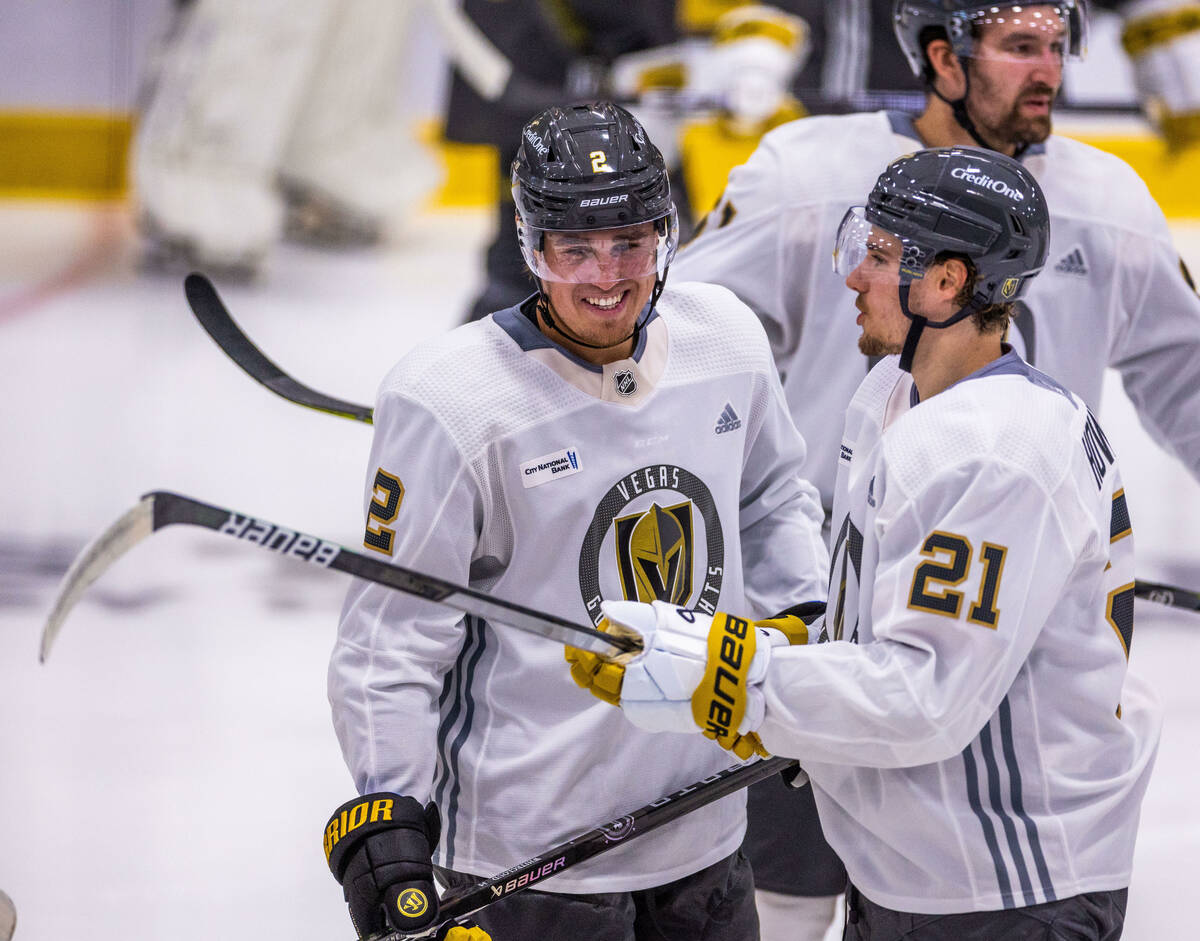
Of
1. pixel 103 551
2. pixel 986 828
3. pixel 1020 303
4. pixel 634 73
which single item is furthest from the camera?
pixel 634 73

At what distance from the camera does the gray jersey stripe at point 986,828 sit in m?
1.41

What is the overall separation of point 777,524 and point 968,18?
73 centimetres

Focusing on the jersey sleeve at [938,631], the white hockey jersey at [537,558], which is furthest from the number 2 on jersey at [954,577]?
the white hockey jersey at [537,558]

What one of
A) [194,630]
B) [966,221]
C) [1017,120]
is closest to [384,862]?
[966,221]

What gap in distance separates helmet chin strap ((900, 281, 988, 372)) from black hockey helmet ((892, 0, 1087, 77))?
0.72 meters

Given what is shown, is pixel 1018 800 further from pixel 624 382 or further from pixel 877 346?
pixel 624 382

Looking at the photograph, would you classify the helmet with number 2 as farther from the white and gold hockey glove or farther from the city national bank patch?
the white and gold hockey glove

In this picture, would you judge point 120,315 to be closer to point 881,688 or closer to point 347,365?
point 347,365

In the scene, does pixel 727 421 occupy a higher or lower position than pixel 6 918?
higher

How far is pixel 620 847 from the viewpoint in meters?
1.62

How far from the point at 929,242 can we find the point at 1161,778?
177 cm

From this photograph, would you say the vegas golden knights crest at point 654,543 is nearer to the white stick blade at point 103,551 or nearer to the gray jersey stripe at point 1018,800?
the gray jersey stripe at point 1018,800

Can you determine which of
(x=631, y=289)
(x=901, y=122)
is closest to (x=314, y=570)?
(x=901, y=122)

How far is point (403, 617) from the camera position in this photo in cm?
154
